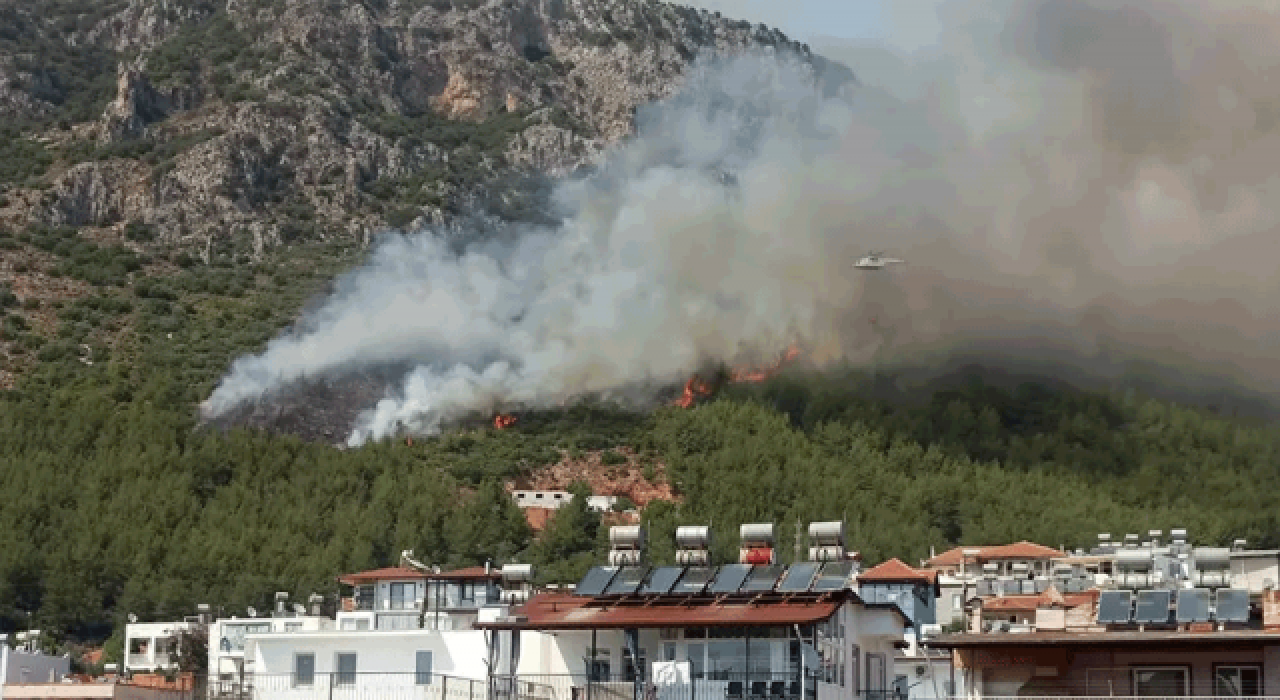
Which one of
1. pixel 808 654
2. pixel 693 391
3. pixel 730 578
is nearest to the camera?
pixel 808 654

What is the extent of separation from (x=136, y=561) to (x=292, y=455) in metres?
30.8

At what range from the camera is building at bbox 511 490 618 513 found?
158m

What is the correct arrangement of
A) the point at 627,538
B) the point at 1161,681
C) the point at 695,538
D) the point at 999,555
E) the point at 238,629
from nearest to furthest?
the point at 1161,681 < the point at 695,538 < the point at 627,538 < the point at 238,629 < the point at 999,555

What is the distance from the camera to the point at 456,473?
536ft

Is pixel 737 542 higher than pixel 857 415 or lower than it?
lower

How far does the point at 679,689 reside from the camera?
5175 centimetres

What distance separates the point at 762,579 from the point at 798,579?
86 centimetres

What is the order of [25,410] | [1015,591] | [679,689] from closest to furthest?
[679,689], [1015,591], [25,410]

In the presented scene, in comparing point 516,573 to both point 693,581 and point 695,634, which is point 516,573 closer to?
point 693,581

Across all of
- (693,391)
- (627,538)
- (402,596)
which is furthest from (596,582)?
(693,391)

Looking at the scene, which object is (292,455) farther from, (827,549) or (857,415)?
(827,549)

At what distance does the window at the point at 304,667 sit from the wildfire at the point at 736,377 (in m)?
126

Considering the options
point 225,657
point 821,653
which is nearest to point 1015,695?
point 821,653

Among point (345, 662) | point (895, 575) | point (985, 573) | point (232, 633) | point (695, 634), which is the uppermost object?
point (985, 573)
